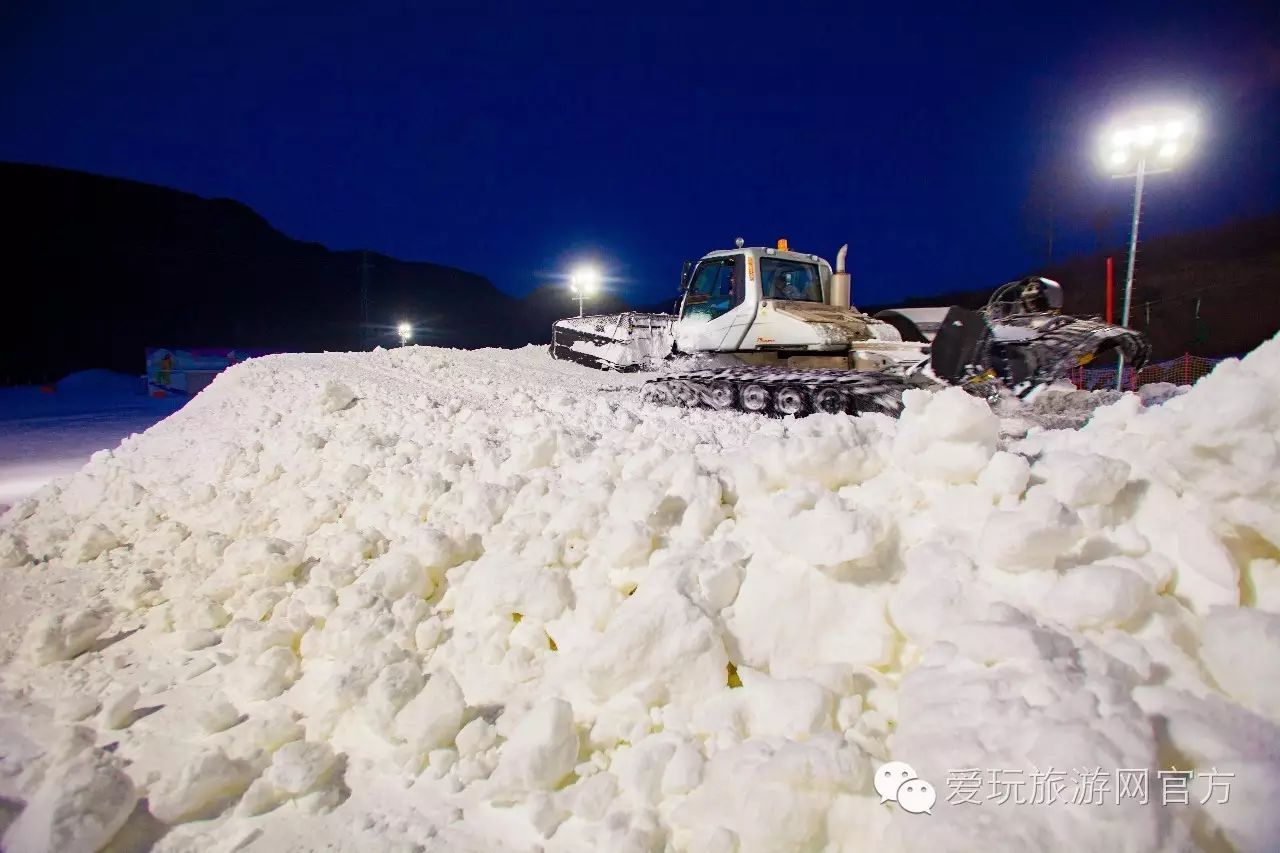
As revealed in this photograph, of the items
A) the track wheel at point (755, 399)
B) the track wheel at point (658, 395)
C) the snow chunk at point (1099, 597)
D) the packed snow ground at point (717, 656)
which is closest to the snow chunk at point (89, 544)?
the packed snow ground at point (717, 656)

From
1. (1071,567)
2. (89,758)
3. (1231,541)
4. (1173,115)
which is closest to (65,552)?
(89,758)

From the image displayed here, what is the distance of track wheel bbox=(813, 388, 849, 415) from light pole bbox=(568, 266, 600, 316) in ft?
43.6

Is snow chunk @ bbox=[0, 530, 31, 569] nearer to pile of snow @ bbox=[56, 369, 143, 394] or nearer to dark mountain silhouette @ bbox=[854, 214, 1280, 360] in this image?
pile of snow @ bbox=[56, 369, 143, 394]

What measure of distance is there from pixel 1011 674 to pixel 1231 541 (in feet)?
3.81

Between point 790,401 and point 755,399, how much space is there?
19.5 inches

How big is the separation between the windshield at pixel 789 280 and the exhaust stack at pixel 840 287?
0.20m

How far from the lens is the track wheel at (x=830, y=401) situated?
7512 millimetres

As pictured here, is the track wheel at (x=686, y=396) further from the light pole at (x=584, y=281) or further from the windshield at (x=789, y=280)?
the light pole at (x=584, y=281)

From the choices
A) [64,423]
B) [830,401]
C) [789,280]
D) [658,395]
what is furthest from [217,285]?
[830,401]

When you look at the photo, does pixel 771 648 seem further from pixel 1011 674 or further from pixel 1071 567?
pixel 1071 567

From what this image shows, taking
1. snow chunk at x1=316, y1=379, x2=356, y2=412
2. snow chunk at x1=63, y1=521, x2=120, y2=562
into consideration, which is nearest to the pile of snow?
snow chunk at x1=316, y1=379, x2=356, y2=412

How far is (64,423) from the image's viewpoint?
1559cm

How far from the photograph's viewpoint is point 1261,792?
1640 mm

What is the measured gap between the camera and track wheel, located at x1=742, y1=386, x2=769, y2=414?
8.09 m
